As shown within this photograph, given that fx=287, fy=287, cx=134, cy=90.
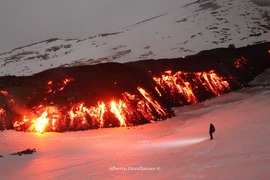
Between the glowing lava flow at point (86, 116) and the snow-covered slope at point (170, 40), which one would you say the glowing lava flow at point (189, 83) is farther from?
the snow-covered slope at point (170, 40)

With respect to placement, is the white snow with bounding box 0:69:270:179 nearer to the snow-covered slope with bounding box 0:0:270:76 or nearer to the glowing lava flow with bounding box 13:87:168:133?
the glowing lava flow with bounding box 13:87:168:133

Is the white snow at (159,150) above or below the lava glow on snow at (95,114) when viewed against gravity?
below

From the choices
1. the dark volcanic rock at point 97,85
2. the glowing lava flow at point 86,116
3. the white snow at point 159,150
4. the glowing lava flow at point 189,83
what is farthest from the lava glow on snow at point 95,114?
the glowing lava flow at point 189,83

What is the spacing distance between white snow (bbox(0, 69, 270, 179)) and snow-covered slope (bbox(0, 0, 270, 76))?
104ft

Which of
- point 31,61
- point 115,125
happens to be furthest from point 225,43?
point 31,61

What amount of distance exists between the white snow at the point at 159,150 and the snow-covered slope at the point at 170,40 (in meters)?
31.6

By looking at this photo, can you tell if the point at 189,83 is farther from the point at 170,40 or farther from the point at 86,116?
the point at 170,40

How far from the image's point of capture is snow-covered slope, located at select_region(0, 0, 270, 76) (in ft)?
192

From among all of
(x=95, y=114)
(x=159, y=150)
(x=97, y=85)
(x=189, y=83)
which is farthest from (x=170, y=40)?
(x=159, y=150)

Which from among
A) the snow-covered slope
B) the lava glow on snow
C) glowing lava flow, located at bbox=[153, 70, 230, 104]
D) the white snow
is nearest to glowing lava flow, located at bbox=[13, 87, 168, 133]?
the lava glow on snow

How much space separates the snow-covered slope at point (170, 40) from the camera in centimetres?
5854

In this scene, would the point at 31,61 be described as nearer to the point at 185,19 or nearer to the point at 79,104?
the point at 185,19

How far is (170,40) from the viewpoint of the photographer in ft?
218

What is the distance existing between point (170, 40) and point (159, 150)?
176ft
